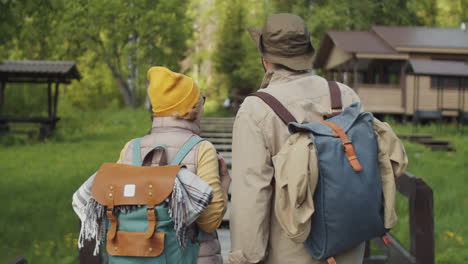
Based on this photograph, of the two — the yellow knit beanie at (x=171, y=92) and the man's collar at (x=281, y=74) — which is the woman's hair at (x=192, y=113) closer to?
the yellow knit beanie at (x=171, y=92)

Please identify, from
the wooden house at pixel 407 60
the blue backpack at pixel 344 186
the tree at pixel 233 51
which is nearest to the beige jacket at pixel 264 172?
the blue backpack at pixel 344 186

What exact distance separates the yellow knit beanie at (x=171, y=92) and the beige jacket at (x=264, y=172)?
42 cm

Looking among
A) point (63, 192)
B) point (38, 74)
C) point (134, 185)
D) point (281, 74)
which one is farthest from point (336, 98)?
point (38, 74)

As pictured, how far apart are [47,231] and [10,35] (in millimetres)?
2436

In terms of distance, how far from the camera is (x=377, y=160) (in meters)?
2.22

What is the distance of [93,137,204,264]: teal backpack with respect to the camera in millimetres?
2371

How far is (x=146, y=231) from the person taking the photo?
7.85 feet

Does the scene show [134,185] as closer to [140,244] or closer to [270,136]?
[140,244]

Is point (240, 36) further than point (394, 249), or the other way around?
point (240, 36)

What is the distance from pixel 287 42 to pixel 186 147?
27.4 inches

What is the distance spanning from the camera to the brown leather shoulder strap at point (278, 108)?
2.31 metres

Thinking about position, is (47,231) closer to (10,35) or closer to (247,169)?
(10,35)

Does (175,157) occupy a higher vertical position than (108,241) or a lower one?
higher

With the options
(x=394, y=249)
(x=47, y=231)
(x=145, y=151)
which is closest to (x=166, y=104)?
(x=145, y=151)
